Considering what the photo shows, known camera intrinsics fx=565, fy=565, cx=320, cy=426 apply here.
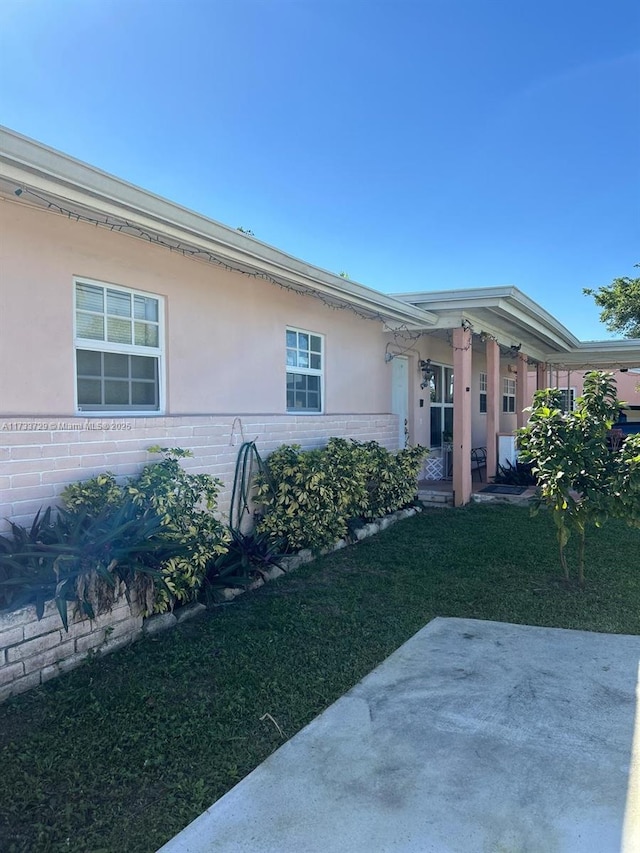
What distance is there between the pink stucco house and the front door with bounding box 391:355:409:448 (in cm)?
79

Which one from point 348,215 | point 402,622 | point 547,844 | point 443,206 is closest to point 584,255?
point 443,206

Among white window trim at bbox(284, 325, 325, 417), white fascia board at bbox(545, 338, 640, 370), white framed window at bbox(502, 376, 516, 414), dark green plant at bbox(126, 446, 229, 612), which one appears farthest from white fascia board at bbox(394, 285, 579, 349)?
white framed window at bbox(502, 376, 516, 414)

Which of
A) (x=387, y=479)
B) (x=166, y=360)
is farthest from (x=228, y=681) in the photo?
(x=387, y=479)

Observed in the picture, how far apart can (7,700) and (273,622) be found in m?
1.98

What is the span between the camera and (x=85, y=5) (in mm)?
5664

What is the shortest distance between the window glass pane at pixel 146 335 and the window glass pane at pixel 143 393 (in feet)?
1.30

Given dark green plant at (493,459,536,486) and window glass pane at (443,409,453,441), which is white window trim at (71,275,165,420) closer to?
dark green plant at (493,459,536,486)

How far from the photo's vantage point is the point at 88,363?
16.7 feet

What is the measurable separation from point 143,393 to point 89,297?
3.46 ft

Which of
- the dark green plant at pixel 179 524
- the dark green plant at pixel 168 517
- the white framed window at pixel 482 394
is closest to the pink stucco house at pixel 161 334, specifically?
the dark green plant at pixel 168 517

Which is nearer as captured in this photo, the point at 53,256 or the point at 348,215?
the point at 53,256

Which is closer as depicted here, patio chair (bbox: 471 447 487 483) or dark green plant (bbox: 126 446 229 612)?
dark green plant (bbox: 126 446 229 612)

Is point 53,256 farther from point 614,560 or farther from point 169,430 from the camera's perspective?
point 614,560

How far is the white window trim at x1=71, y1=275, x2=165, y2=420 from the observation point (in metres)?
4.91
